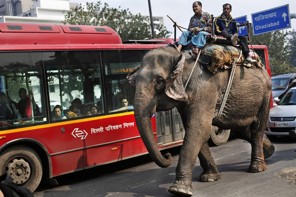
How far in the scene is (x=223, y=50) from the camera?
693cm

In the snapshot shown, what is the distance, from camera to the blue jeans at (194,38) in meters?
6.85

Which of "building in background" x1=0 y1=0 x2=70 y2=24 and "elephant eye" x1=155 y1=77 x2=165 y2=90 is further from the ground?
"building in background" x1=0 y1=0 x2=70 y2=24

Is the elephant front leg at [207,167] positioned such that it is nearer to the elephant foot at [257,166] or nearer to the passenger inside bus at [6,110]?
the elephant foot at [257,166]

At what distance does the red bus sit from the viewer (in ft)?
23.6

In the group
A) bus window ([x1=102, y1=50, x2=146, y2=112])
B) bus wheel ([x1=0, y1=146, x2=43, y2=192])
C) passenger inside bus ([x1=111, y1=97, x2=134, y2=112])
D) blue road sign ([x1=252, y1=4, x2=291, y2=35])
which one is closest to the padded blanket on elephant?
bus window ([x1=102, y1=50, x2=146, y2=112])

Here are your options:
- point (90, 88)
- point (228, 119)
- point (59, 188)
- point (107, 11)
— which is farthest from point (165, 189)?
point (107, 11)

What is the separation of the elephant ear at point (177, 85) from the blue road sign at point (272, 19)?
15136 mm

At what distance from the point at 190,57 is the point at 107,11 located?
25.6 metres

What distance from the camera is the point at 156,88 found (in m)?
6.20

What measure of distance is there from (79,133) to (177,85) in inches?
98.2

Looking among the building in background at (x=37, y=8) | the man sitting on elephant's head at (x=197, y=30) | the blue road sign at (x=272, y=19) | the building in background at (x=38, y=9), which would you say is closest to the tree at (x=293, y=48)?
the building in background at (x=38, y=9)

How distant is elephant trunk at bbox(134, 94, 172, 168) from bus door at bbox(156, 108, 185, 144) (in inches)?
136

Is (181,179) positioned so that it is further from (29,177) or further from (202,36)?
(29,177)

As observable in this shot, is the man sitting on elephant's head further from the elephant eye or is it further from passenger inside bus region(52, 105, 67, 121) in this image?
passenger inside bus region(52, 105, 67, 121)
